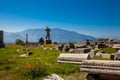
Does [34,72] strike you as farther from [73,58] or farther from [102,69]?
[73,58]

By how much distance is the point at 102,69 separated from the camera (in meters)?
12.2

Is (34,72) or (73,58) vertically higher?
(73,58)

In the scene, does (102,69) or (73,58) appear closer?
(102,69)

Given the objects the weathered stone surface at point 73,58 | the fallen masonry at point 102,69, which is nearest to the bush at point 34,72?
the fallen masonry at point 102,69

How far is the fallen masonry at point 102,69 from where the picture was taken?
11780 mm

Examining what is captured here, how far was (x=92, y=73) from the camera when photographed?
12.8 metres

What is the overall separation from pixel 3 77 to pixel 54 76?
302 centimetres

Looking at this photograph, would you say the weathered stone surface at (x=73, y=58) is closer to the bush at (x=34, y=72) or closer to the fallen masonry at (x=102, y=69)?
the fallen masonry at (x=102, y=69)

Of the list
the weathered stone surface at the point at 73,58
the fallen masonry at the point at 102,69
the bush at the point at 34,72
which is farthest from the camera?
the weathered stone surface at the point at 73,58

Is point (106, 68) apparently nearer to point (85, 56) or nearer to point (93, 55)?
point (85, 56)

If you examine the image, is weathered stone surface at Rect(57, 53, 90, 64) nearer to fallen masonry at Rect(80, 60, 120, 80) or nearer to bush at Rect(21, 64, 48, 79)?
fallen masonry at Rect(80, 60, 120, 80)

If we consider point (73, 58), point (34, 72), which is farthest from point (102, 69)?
point (73, 58)

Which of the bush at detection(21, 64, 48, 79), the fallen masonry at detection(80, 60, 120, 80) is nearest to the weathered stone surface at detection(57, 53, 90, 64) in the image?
the fallen masonry at detection(80, 60, 120, 80)

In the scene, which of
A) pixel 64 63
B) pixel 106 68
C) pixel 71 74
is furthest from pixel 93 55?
pixel 106 68
